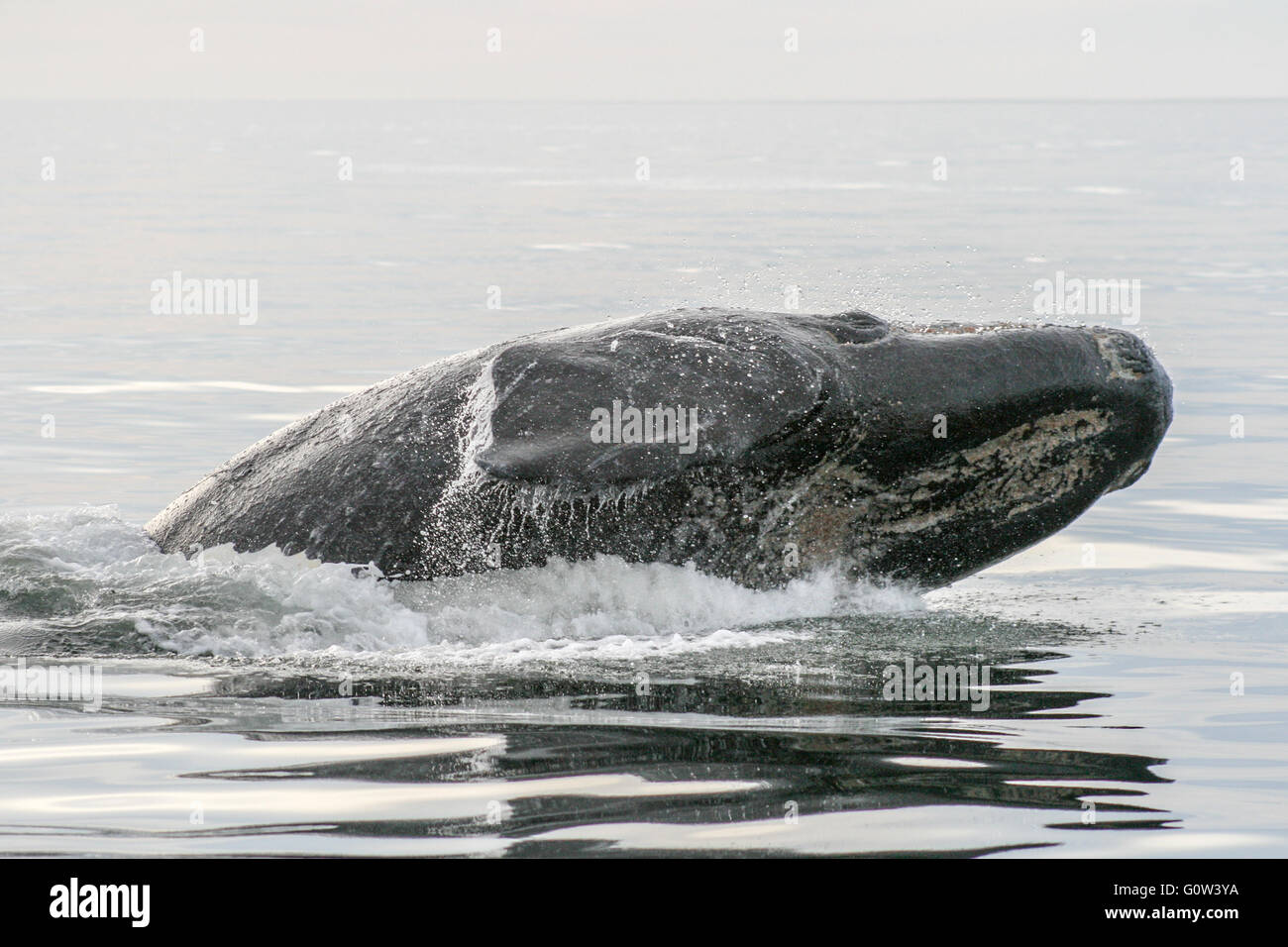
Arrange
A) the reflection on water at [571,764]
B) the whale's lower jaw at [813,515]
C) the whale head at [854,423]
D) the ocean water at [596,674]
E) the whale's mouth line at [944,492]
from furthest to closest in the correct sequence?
the whale's mouth line at [944,492], the whale's lower jaw at [813,515], the whale head at [854,423], the ocean water at [596,674], the reflection on water at [571,764]

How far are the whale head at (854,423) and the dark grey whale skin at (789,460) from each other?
1 cm

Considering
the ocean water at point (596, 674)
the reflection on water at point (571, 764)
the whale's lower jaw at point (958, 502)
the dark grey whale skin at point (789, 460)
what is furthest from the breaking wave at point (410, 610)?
the reflection on water at point (571, 764)

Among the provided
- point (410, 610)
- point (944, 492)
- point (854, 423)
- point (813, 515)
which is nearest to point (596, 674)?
point (410, 610)

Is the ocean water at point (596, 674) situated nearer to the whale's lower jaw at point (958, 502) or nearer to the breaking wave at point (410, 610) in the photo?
the breaking wave at point (410, 610)

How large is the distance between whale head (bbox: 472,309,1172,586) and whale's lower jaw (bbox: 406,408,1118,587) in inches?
0.4

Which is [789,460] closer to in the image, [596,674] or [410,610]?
[596,674]

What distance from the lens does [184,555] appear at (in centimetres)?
1037

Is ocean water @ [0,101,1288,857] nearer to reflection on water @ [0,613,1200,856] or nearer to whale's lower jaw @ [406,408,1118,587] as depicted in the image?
reflection on water @ [0,613,1200,856]

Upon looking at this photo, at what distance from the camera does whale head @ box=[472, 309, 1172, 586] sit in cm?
869

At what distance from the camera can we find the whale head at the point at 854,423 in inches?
342

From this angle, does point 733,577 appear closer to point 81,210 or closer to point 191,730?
point 191,730

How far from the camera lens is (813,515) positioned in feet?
31.7

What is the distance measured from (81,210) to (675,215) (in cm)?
1695

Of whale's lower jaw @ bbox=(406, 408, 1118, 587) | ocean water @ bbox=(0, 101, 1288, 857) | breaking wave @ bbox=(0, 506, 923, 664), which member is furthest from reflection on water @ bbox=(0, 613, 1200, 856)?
whale's lower jaw @ bbox=(406, 408, 1118, 587)
